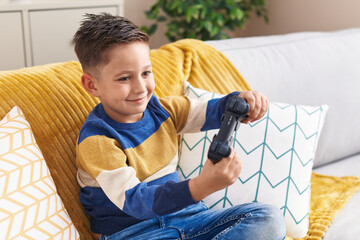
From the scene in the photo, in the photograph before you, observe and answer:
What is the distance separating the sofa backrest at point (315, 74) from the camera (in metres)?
1.61

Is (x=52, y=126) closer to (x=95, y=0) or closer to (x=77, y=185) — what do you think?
(x=77, y=185)

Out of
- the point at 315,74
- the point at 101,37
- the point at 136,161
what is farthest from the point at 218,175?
the point at 315,74

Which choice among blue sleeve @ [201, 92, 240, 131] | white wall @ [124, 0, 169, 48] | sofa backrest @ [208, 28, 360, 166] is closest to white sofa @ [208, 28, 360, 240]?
sofa backrest @ [208, 28, 360, 166]

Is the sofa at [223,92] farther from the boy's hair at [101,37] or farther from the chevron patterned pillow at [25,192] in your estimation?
the boy's hair at [101,37]

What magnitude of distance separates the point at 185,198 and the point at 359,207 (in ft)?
2.50

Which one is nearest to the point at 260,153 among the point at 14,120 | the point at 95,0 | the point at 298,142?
the point at 298,142

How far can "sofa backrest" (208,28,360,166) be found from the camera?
5.28ft

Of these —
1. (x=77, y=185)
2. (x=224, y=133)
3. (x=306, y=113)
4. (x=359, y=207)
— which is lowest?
(x=359, y=207)

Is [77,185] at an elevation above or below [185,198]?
below

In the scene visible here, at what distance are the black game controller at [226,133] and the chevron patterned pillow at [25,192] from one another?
0.40 m

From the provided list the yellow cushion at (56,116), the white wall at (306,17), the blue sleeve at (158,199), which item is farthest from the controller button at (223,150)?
the white wall at (306,17)

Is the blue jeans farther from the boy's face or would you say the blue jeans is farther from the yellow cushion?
the boy's face

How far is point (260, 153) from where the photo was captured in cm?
130

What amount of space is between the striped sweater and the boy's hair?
13cm
